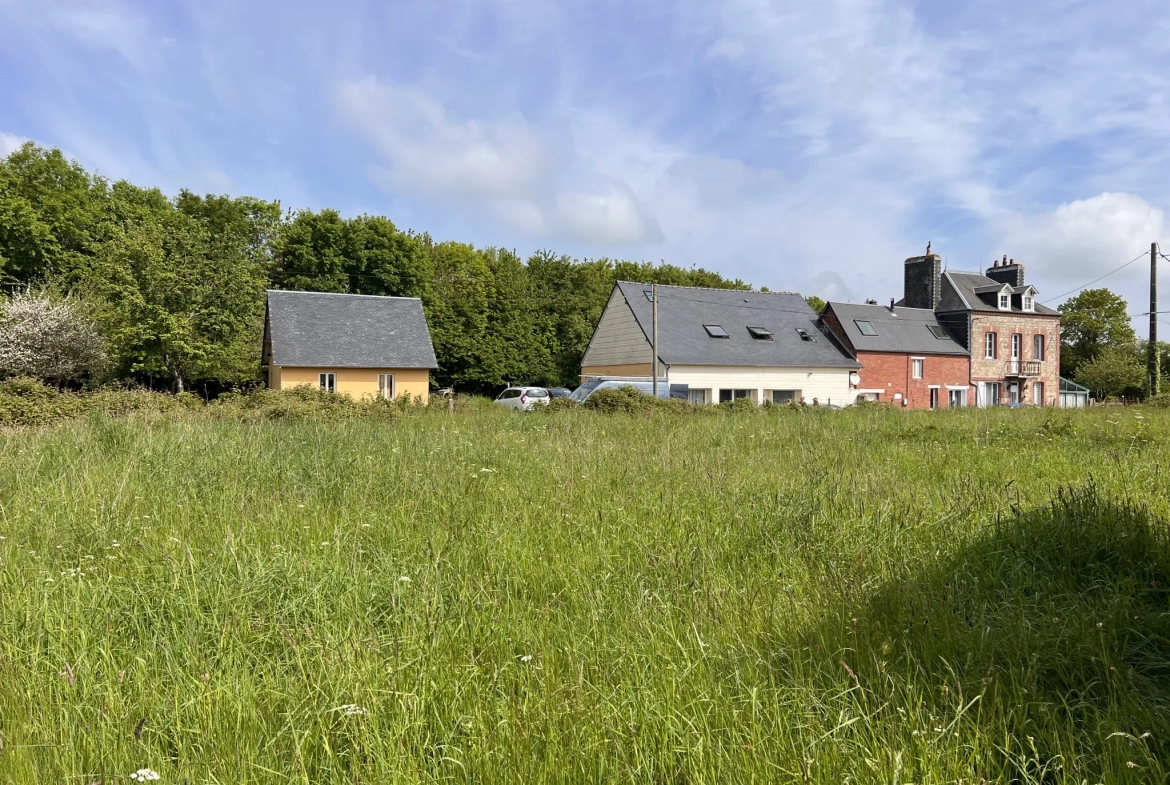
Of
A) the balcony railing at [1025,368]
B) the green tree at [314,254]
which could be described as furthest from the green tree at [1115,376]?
the green tree at [314,254]

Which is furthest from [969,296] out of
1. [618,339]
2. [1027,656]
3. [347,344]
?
[1027,656]

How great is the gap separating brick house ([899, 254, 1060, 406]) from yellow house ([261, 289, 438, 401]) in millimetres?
29514

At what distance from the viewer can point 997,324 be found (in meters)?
36.8

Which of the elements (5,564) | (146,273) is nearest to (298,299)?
(146,273)

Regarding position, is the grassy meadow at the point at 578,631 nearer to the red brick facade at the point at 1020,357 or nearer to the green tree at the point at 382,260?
A: the red brick facade at the point at 1020,357

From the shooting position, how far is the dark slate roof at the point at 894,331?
33500 millimetres

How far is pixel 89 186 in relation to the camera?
39969 mm

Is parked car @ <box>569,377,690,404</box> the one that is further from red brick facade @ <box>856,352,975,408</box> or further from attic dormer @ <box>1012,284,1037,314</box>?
attic dormer @ <box>1012,284,1037,314</box>

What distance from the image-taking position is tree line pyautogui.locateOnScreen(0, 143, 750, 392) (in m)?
23.9

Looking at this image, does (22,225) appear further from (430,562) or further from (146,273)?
(430,562)

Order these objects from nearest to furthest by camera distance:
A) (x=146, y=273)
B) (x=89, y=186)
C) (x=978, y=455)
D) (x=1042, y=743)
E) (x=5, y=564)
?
1. (x=1042, y=743)
2. (x=5, y=564)
3. (x=978, y=455)
4. (x=146, y=273)
5. (x=89, y=186)

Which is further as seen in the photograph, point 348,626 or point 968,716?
point 348,626

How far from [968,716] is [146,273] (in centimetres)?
2780

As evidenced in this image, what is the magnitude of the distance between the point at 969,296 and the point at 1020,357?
5.06 m
